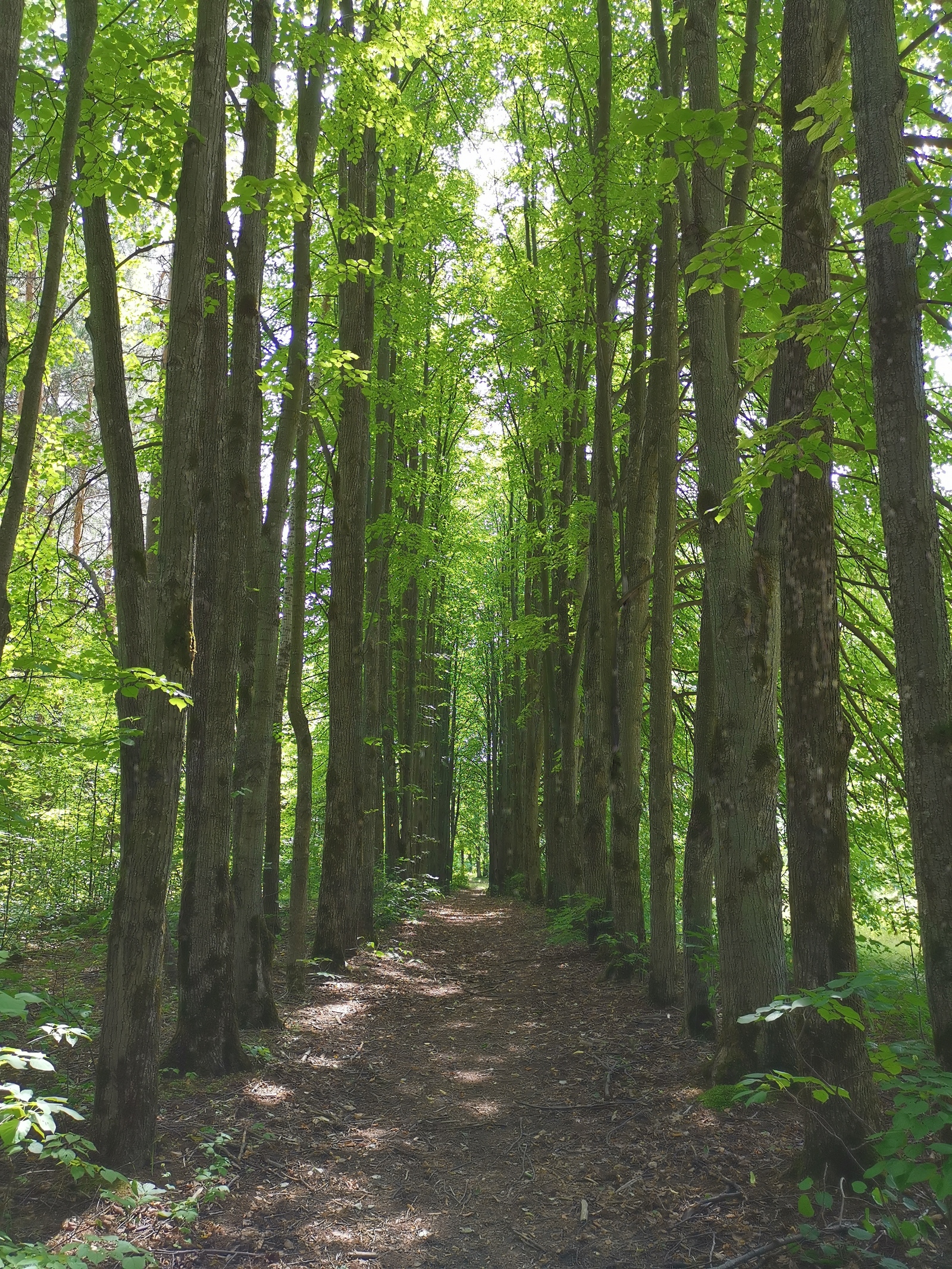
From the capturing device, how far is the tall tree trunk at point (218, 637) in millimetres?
5898

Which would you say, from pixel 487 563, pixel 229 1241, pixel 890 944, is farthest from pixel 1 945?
pixel 487 563

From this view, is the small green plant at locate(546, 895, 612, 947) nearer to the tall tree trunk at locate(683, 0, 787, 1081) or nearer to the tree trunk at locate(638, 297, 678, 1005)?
the tree trunk at locate(638, 297, 678, 1005)

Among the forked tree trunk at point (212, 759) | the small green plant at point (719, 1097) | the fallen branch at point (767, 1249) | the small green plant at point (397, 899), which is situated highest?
the forked tree trunk at point (212, 759)

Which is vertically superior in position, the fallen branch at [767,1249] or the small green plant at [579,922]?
the fallen branch at [767,1249]

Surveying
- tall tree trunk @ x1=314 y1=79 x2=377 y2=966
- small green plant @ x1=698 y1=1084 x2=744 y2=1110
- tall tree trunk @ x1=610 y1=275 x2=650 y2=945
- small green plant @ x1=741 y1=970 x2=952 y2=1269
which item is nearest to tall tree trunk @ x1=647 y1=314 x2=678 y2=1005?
tall tree trunk @ x1=610 y1=275 x2=650 y2=945

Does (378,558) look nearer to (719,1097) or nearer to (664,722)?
(664,722)

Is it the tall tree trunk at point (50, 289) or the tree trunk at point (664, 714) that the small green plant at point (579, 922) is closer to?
the tree trunk at point (664, 714)

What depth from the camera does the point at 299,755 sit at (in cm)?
884

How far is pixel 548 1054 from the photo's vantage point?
7094 mm

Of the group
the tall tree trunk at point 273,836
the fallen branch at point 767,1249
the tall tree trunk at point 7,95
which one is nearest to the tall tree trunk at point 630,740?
the tall tree trunk at point 273,836

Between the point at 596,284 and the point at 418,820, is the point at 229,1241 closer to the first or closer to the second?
the point at 596,284

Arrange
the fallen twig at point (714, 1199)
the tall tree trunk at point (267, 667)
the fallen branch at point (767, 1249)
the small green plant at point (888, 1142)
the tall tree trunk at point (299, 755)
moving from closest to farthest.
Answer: the small green plant at point (888, 1142), the fallen branch at point (767, 1249), the fallen twig at point (714, 1199), the tall tree trunk at point (267, 667), the tall tree trunk at point (299, 755)

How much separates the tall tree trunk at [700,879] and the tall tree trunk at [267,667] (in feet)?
11.9

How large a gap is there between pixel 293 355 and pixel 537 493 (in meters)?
11.0
